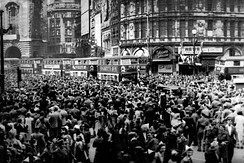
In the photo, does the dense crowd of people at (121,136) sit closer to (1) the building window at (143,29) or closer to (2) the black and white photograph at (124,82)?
(2) the black and white photograph at (124,82)

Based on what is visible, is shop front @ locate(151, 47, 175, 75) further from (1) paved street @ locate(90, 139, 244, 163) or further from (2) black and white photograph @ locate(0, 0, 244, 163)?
(1) paved street @ locate(90, 139, 244, 163)

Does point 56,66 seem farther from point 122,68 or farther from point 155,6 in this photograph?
point 122,68

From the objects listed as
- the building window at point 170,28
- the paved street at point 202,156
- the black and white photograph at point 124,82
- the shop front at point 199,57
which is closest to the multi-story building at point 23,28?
the black and white photograph at point 124,82

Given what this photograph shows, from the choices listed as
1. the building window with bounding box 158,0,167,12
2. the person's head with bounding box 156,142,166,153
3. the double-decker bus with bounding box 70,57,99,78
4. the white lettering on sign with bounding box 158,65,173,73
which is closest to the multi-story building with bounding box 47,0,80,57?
the double-decker bus with bounding box 70,57,99,78

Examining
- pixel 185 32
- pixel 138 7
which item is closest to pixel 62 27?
pixel 138 7

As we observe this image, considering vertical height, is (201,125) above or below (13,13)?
below

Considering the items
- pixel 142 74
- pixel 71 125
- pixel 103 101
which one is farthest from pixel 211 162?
pixel 142 74

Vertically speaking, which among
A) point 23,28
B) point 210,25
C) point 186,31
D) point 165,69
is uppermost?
point 23,28
